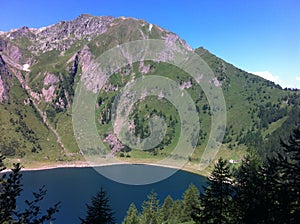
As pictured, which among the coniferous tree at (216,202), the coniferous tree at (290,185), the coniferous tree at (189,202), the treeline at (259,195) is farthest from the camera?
the coniferous tree at (189,202)

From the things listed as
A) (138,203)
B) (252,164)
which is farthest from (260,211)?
(138,203)

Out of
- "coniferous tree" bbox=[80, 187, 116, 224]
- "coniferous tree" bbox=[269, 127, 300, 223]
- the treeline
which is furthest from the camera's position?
"coniferous tree" bbox=[80, 187, 116, 224]

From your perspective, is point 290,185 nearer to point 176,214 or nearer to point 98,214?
point 98,214

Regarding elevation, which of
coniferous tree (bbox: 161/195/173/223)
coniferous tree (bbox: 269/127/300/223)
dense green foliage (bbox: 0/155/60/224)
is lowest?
coniferous tree (bbox: 161/195/173/223)

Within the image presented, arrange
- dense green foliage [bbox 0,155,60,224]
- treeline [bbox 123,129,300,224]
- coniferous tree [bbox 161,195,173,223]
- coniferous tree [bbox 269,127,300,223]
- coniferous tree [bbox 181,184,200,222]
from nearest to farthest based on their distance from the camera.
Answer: dense green foliage [bbox 0,155,60,224] → coniferous tree [bbox 269,127,300,223] → treeline [bbox 123,129,300,224] → coniferous tree [bbox 181,184,200,222] → coniferous tree [bbox 161,195,173,223]

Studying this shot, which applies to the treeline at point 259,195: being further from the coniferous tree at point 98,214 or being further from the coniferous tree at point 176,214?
the coniferous tree at point 176,214

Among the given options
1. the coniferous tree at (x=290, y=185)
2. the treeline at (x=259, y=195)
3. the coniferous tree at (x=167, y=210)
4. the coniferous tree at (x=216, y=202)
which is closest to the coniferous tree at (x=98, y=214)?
the treeline at (x=259, y=195)

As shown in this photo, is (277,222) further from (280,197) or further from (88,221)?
(88,221)

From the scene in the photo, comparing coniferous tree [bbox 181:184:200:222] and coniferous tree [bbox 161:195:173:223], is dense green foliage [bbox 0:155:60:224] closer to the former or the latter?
coniferous tree [bbox 181:184:200:222]

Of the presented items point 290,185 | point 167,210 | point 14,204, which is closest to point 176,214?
point 167,210

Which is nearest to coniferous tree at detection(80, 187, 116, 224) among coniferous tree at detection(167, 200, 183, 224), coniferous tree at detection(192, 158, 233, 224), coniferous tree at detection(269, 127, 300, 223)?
coniferous tree at detection(192, 158, 233, 224)

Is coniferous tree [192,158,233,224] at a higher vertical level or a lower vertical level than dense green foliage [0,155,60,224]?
lower
